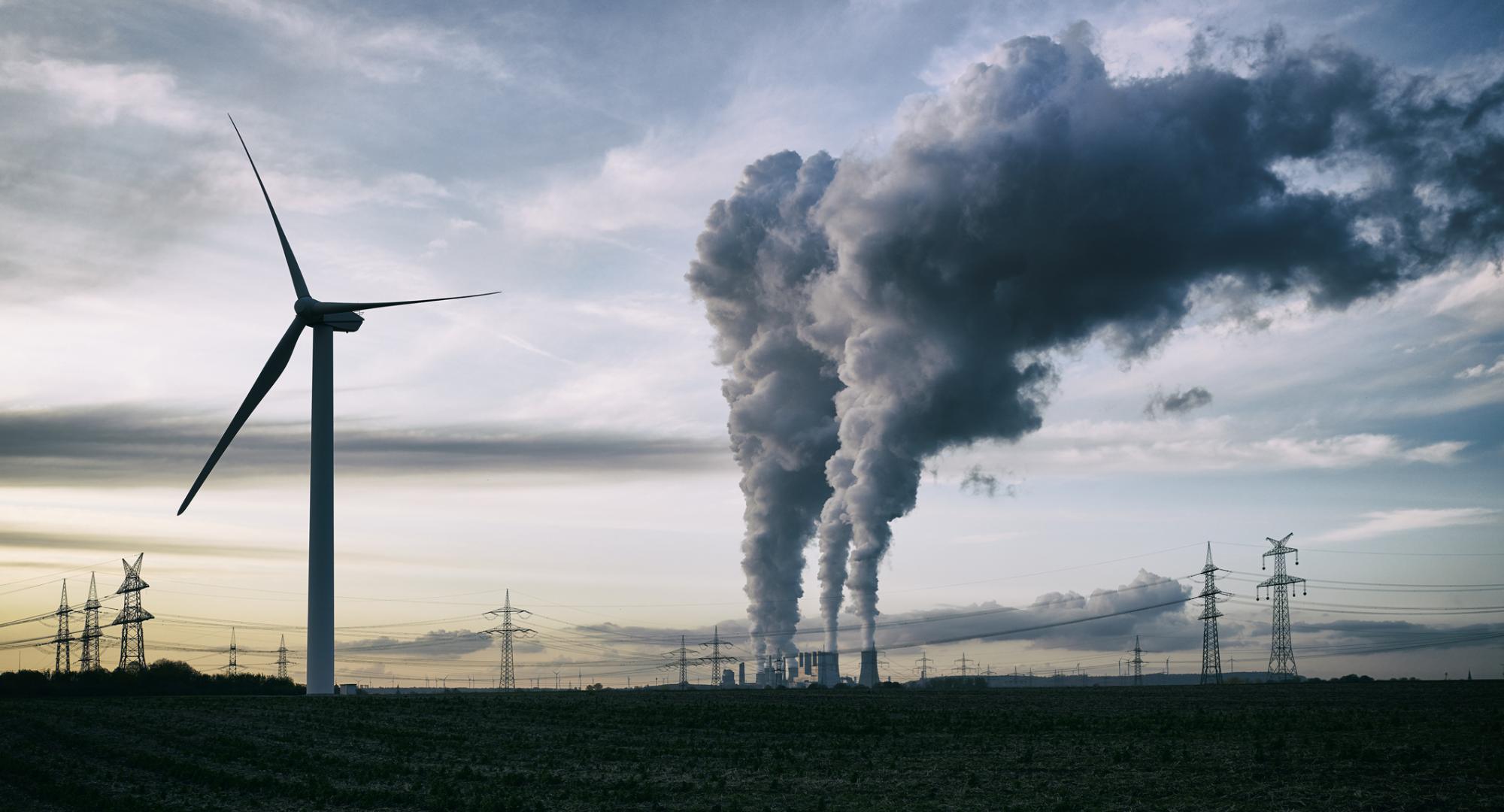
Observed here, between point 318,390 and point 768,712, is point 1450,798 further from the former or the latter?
point 318,390

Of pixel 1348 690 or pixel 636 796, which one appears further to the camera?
pixel 1348 690

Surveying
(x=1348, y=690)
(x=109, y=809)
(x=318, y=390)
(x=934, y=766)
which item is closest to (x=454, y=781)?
(x=109, y=809)
